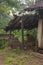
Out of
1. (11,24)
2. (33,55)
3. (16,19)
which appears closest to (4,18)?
(11,24)

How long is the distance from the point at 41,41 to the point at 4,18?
1232 centimetres

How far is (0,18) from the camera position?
25.1 meters

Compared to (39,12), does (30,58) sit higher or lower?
lower

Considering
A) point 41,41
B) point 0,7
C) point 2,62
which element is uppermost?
point 0,7

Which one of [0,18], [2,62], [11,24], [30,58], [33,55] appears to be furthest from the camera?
[0,18]

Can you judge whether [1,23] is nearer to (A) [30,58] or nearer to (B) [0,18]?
(B) [0,18]

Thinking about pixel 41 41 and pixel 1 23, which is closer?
pixel 41 41

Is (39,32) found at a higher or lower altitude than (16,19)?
lower

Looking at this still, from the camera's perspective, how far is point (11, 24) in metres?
16.3

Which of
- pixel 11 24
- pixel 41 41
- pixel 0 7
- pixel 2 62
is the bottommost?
pixel 2 62

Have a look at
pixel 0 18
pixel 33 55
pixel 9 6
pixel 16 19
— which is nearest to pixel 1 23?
pixel 0 18

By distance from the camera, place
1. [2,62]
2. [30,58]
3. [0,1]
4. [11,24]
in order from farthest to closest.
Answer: [0,1]
[11,24]
[30,58]
[2,62]

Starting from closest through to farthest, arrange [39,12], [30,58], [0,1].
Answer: [30,58], [39,12], [0,1]

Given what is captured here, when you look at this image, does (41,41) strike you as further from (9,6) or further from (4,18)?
(4,18)
